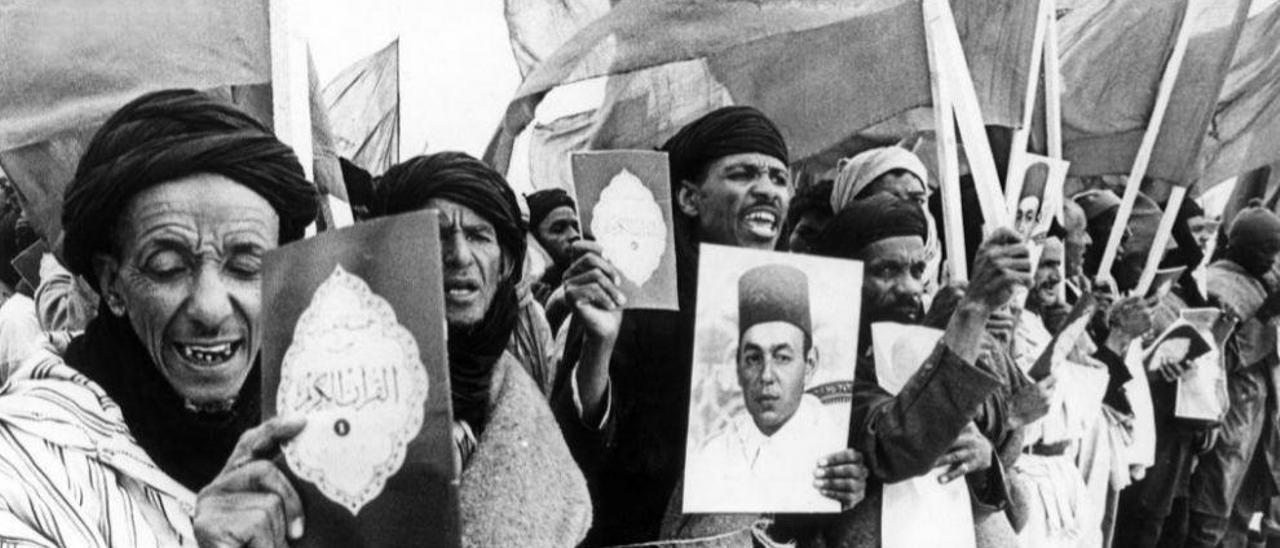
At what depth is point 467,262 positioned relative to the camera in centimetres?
320

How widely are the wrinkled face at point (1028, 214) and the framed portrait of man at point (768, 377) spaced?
118 cm

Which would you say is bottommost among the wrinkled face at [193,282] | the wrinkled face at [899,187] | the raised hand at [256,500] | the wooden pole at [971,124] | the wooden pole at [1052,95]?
the raised hand at [256,500]

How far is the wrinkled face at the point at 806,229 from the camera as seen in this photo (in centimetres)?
475

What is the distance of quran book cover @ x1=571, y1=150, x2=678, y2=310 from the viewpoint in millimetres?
3645

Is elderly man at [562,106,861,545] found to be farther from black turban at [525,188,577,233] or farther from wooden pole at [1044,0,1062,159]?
wooden pole at [1044,0,1062,159]

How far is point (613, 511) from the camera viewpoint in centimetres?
376

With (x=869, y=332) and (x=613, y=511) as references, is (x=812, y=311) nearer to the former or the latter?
(x=869, y=332)

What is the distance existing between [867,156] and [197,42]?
223 cm

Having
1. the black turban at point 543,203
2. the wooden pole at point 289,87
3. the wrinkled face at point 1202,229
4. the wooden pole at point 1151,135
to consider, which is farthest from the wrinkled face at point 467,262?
the wrinkled face at point 1202,229

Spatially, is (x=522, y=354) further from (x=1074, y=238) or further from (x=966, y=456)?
(x=1074, y=238)

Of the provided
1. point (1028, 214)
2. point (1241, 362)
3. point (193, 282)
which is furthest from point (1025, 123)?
point (1241, 362)

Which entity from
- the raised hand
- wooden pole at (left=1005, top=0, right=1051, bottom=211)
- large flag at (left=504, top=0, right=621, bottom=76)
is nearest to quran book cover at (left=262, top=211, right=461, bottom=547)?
the raised hand

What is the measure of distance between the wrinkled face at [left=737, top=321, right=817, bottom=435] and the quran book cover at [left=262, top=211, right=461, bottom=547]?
1808 mm

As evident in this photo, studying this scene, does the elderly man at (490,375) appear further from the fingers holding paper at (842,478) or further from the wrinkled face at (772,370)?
the fingers holding paper at (842,478)
